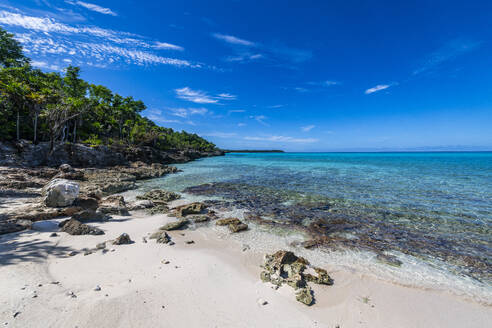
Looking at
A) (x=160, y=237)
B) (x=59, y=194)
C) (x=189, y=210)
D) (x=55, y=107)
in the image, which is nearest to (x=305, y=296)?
(x=160, y=237)

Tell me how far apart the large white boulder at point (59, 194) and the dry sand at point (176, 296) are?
3297 mm

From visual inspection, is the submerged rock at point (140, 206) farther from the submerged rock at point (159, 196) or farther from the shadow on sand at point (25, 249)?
the shadow on sand at point (25, 249)

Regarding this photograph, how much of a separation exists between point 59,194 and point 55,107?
69.2 feet

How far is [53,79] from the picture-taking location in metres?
35.0

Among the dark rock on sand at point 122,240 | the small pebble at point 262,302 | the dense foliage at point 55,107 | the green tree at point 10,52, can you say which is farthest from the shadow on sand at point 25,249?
the green tree at point 10,52

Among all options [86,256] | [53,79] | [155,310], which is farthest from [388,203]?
[53,79]

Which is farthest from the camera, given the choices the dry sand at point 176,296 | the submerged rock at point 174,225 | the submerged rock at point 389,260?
the submerged rock at point 174,225

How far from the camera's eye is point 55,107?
835 inches

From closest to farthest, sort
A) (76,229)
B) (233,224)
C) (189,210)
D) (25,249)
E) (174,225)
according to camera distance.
Answer: (25,249), (76,229), (174,225), (233,224), (189,210)

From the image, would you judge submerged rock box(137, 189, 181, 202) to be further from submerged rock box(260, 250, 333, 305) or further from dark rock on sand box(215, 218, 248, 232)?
submerged rock box(260, 250, 333, 305)

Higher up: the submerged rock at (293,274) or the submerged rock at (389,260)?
the submerged rock at (293,274)

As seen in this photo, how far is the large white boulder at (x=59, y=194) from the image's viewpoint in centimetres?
816

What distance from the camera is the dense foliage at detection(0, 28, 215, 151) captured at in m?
19.4

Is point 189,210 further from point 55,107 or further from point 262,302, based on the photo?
point 55,107
